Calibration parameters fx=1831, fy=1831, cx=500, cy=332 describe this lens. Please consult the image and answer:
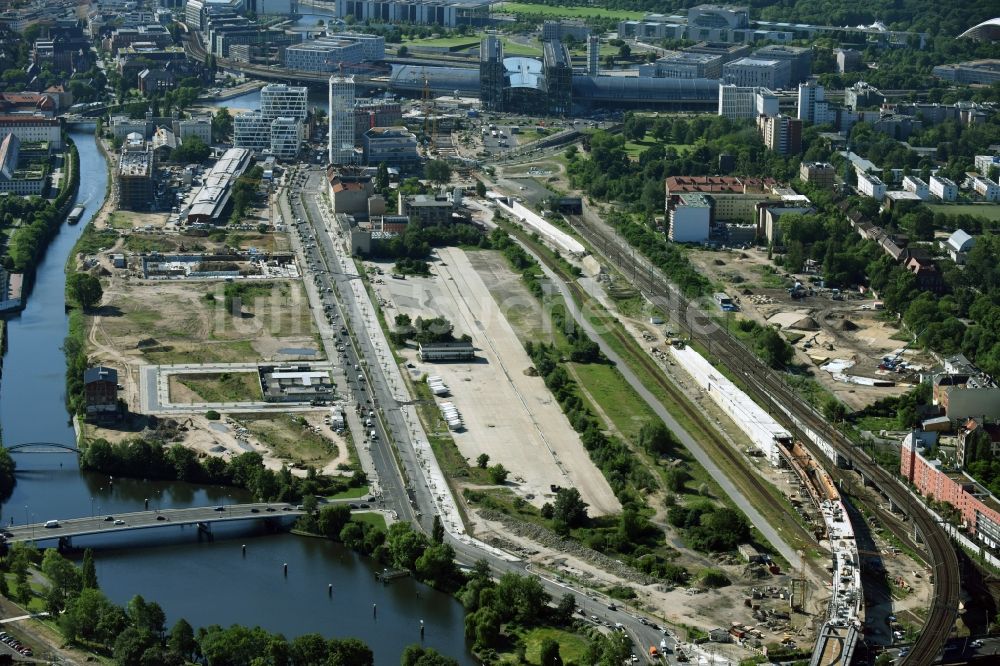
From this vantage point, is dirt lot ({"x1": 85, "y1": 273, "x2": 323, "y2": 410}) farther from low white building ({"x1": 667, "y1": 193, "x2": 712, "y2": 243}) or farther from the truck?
low white building ({"x1": 667, "y1": 193, "x2": 712, "y2": 243})

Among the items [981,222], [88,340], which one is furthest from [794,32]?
[88,340]

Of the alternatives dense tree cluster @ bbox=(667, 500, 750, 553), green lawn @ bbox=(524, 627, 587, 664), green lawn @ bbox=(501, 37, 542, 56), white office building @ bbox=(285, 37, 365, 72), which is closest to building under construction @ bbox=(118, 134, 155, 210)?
white office building @ bbox=(285, 37, 365, 72)

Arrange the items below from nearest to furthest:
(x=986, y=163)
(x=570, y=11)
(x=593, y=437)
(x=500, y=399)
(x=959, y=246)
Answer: (x=593, y=437)
(x=500, y=399)
(x=959, y=246)
(x=986, y=163)
(x=570, y=11)

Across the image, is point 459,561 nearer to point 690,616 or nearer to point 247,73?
point 690,616

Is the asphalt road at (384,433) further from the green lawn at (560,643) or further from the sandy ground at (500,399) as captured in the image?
the sandy ground at (500,399)

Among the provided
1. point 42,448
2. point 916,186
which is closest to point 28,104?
point 916,186

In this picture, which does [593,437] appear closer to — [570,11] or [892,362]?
[892,362]
